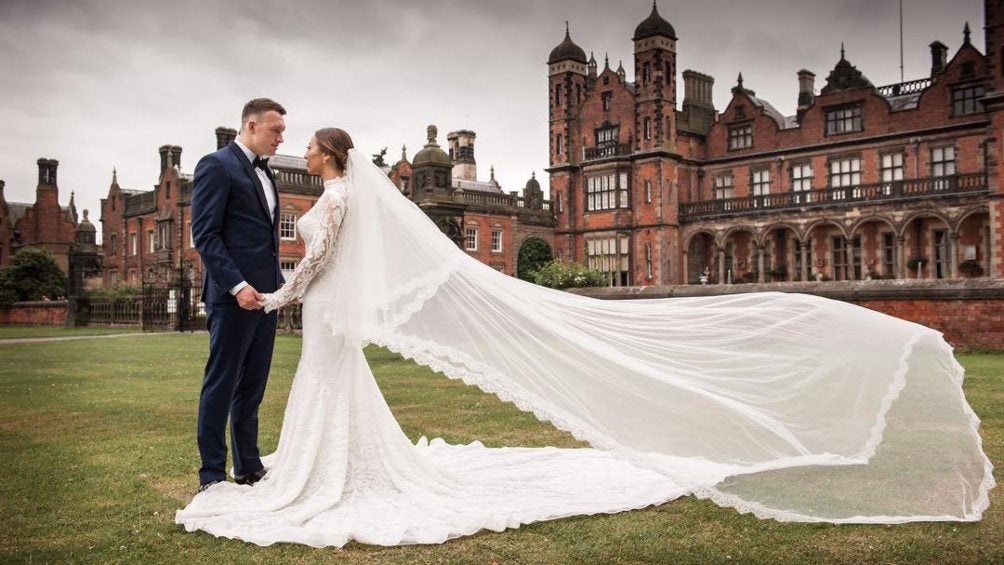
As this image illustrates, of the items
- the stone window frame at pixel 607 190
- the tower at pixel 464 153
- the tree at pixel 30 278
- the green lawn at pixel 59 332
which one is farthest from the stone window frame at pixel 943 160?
the tree at pixel 30 278

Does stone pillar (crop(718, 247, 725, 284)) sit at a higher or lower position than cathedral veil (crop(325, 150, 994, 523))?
higher

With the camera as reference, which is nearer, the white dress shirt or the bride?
the bride

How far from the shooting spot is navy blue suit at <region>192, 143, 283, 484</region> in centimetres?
548

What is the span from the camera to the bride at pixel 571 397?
201 inches

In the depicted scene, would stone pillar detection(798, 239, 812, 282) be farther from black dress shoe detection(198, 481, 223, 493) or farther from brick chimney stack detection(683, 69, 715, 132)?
black dress shoe detection(198, 481, 223, 493)

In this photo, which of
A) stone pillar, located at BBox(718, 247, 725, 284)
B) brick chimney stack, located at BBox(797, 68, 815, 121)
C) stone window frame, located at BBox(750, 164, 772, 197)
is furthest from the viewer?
brick chimney stack, located at BBox(797, 68, 815, 121)

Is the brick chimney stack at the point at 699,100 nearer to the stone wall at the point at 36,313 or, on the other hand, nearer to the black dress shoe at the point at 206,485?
the stone wall at the point at 36,313

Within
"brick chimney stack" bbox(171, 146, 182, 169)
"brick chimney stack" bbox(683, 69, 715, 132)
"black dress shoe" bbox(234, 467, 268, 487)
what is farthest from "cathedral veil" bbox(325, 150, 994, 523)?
"brick chimney stack" bbox(171, 146, 182, 169)

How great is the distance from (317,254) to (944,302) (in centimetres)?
1508

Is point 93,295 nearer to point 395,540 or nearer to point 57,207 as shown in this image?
point 57,207

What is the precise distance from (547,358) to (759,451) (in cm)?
158

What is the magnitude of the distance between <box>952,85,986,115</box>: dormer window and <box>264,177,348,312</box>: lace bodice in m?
40.8

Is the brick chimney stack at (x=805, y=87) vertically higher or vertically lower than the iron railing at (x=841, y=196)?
higher

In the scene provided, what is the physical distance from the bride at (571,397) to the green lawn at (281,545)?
264mm
